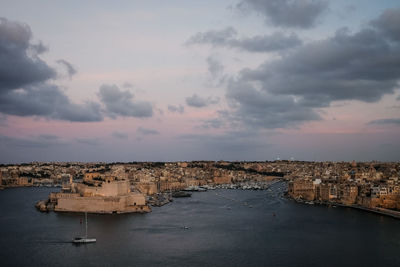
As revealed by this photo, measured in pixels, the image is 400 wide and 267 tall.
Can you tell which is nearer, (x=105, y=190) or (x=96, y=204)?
(x=96, y=204)

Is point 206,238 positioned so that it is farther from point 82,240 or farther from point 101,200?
point 101,200

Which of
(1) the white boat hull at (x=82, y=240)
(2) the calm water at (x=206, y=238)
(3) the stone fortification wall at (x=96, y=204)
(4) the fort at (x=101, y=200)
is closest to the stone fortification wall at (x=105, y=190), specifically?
(4) the fort at (x=101, y=200)

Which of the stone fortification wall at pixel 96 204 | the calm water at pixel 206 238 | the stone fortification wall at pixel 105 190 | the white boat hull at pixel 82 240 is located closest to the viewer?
the calm water at pixel 206 238

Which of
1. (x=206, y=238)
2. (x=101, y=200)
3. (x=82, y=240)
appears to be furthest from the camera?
(x=101, y=200)

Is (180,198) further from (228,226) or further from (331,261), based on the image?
(331,261)

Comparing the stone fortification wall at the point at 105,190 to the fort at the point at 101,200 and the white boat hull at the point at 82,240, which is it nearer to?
the fort at the point at 101,200

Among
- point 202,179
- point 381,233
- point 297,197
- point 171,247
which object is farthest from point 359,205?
point 202,179

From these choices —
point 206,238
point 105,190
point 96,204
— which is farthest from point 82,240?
point 105,190

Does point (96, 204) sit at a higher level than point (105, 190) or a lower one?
lower
